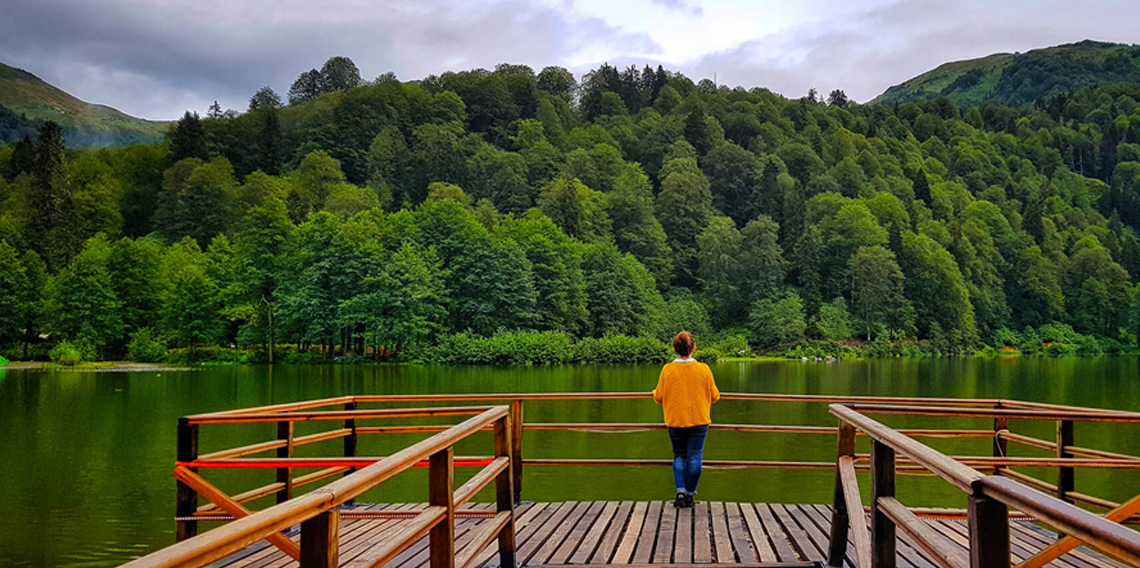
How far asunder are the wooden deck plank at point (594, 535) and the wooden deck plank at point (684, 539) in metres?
0.59

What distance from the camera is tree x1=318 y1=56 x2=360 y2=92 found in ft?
473

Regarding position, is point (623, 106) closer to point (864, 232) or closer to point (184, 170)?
point (864, 232)

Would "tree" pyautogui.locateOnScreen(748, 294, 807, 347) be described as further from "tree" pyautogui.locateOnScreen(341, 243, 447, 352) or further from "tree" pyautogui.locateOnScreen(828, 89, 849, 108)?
"tree" pyautogui.locateOnScreen(828, 89, 849, 108)

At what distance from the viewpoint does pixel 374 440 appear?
22312mm

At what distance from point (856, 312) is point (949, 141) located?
64.9m

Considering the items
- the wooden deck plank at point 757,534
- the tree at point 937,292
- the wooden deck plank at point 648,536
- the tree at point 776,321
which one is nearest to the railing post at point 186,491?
the wooden deck plank at point 648,536

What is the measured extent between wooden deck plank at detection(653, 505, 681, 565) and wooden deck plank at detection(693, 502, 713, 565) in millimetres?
169

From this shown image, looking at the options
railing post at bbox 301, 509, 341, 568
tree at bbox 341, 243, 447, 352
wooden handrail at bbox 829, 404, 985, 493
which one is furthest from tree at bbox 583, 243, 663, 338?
railing post at bbox 301, 509, 341, 568

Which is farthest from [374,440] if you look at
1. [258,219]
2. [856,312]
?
[856,312]

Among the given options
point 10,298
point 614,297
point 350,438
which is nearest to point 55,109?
point 10,298

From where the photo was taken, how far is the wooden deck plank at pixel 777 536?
19.7ft

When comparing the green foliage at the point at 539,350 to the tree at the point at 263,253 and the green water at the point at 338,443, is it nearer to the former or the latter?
the green water at the point at 338,443

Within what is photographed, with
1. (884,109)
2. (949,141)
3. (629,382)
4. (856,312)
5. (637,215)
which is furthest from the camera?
(884,109)

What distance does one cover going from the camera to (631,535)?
6.68 meters
